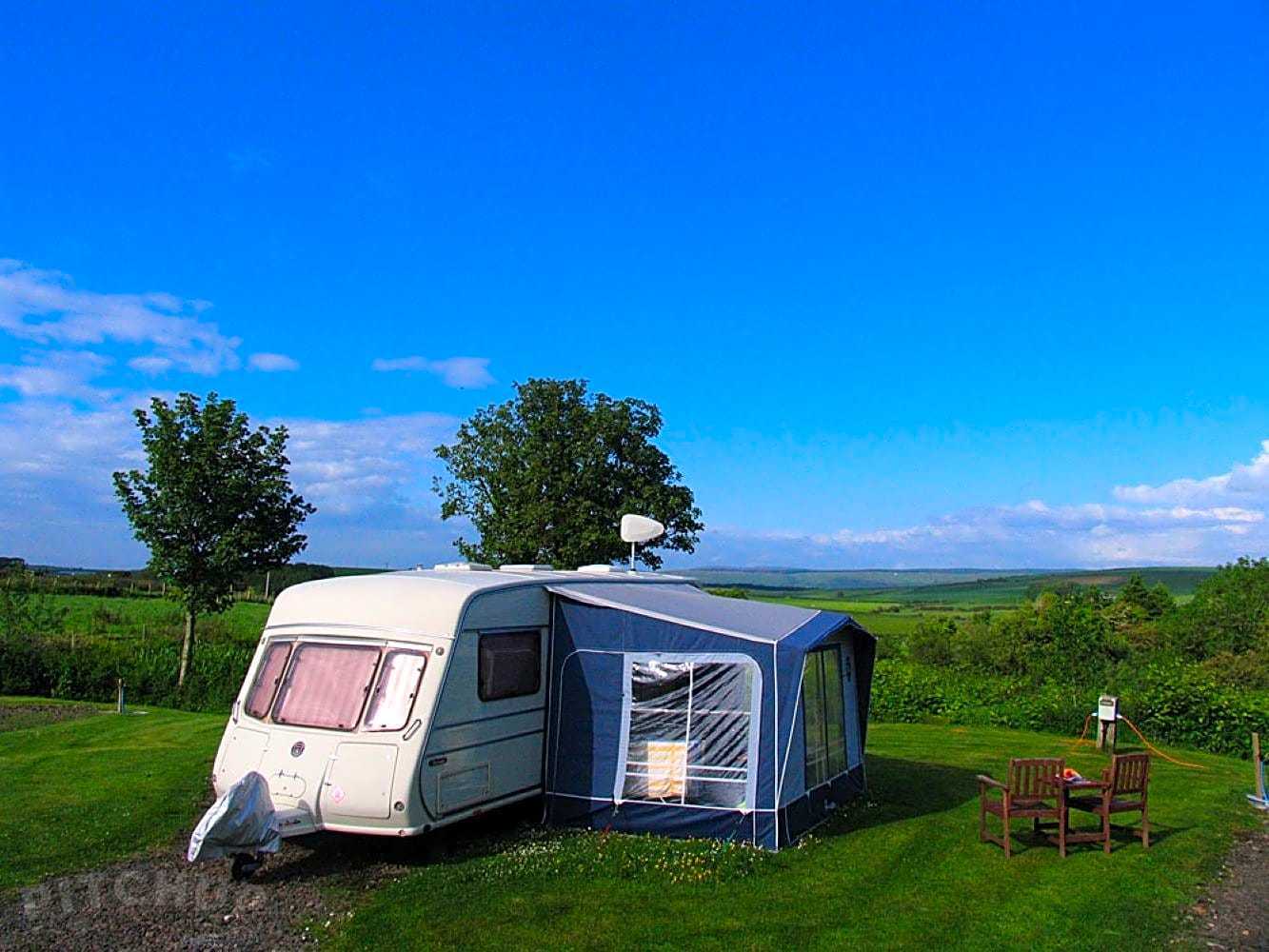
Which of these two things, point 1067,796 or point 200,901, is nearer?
point 200,901

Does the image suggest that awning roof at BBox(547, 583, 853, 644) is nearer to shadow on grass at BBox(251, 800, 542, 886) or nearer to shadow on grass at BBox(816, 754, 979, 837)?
shadow on grass at BBox(816, 754, 979, 837)

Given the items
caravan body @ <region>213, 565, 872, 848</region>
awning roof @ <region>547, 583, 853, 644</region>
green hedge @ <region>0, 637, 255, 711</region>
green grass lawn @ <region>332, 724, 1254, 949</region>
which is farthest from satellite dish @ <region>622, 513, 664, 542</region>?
green hedge @ <region>0, 637, 255, 711</region>

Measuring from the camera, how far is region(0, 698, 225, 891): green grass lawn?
9227 mm

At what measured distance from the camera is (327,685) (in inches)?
358

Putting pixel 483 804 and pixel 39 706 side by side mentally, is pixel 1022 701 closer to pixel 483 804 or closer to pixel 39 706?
pixel 483 804

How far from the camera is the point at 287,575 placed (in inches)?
1351

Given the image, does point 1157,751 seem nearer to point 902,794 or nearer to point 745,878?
point 902,794

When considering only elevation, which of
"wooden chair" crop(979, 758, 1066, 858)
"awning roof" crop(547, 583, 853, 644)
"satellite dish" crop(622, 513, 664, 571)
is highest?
"satellite dish" crop(622, 513, 664, 571)

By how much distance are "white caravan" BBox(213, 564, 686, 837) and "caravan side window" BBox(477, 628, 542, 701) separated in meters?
0.02

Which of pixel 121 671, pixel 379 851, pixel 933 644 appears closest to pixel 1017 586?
pixel 933 644

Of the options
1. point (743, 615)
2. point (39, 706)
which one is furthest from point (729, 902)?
point (39, 706)

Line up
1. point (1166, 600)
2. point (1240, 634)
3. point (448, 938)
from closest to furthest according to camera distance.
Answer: point (448, 938), point (1240, 634), point (1166, 600)

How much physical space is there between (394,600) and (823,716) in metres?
4.80

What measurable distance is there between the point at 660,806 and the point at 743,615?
6.88 ft
